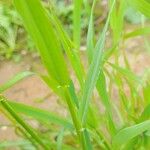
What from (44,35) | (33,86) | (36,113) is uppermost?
(44,35)

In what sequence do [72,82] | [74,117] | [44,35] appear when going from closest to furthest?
[44,35] < [74,117] < [72,82]

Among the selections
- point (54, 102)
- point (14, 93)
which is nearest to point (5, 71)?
point (14, 93)

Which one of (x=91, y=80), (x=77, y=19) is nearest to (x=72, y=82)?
(x=91, y=80)

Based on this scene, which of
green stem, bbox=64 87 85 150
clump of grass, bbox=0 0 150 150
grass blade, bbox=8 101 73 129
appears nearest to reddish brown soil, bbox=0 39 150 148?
clump of grass, bbox=0 0 150 150

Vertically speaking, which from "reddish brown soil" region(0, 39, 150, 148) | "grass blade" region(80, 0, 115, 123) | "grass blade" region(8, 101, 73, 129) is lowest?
"reddish brown soil" region(0, 39, 150, 148)

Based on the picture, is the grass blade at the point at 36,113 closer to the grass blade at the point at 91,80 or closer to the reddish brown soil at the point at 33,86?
the grass blade at the point at 91,80

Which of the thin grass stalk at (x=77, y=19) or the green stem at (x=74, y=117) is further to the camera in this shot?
the thin grass stalk at (x=77, y=19)

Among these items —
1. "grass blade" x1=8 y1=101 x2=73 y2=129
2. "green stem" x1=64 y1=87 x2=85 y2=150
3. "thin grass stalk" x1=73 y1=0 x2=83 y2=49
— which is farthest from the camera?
"thin grass stalk" x1=73 y1=0 x2=83 y2=49

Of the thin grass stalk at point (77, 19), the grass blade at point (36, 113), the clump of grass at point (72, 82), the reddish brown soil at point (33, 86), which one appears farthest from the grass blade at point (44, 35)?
the reddish brown soil at point (33, 86)

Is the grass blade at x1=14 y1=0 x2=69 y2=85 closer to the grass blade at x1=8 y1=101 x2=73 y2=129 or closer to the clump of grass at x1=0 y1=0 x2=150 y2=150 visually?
the clump of grass at x1=0 y1=0 x2=150 y2=150

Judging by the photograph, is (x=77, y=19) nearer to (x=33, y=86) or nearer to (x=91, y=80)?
(x=91, y=80)

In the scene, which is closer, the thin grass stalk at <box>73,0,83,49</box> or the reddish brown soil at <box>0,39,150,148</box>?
the thin grass stalk at <box>73,0,83,49</box>

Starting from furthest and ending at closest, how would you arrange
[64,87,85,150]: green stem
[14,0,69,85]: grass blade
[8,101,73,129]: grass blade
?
1. [8,101,73,129]: grass blade
2. [64,87,85,150]: green stem
3. [14,0,69,85]: grass blade
